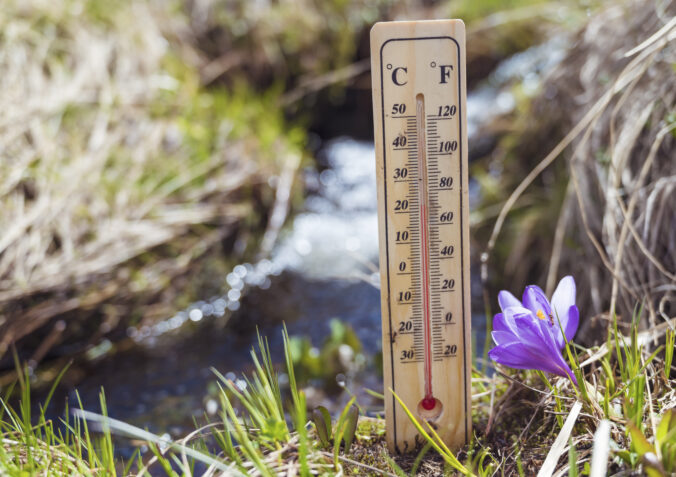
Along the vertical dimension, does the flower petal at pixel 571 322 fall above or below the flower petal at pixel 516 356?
above

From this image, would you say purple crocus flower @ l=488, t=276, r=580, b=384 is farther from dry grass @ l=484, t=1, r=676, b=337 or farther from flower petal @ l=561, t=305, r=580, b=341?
dry grass @ l=484, t=1, r=676, b=337

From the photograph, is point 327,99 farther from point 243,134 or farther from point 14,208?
point 14,208

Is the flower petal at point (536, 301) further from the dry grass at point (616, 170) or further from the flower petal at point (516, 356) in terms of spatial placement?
the dry grass at point (616, 170)

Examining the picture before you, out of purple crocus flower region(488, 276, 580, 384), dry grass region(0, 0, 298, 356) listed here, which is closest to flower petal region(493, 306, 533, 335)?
purple crocus flower region(488, 276, 580, 384)

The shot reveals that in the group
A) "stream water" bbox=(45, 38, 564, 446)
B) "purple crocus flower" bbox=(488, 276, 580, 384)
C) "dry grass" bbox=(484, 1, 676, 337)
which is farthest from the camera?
"stream water" bbox=(45, 38, 564, 446)

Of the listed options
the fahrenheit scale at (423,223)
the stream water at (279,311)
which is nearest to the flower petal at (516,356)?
the fahrenheit scale at (423,223)

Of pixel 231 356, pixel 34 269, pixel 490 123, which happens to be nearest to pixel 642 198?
pixel 231 356
